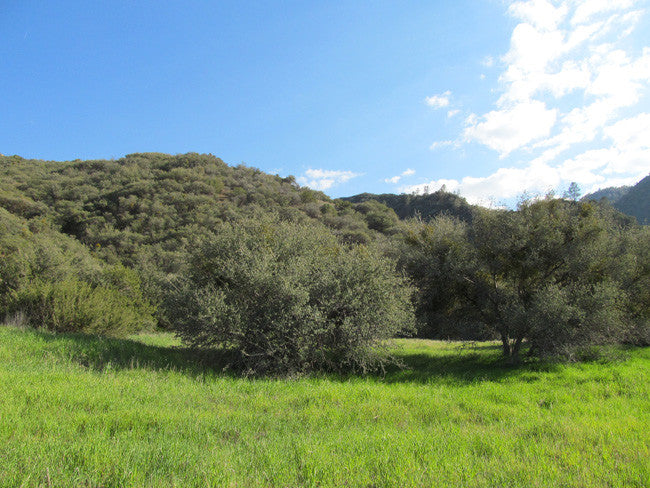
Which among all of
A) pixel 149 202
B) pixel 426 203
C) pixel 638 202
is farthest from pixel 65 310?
pixel 638 202

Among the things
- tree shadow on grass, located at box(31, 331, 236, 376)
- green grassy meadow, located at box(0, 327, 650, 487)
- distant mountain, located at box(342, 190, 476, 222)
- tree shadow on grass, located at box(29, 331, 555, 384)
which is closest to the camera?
green grassy meadow, located at box(0, 327, 650, 487)

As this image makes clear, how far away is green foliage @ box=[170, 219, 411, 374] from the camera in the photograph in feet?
33.7

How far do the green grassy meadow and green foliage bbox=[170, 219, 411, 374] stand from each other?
3.36 ft

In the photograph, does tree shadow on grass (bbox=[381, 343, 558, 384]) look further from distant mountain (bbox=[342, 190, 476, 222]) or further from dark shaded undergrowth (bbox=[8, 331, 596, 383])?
distant mountain (bbox=[342, 190, 476, 222])

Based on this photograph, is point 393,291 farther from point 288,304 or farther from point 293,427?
point 293,427

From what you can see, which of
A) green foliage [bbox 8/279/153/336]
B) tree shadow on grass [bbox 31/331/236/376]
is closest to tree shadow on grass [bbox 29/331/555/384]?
tree shadow on grass [bbox 31/331/236/376]

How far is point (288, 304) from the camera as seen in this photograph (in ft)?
33.9

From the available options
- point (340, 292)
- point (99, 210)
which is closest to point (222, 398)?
point (340, 292)

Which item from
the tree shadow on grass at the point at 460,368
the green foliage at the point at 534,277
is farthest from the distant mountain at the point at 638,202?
the tree shadow on grass at the point at 460,368

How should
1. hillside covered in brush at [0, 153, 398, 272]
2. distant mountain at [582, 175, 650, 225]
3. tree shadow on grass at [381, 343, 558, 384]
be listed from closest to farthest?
tree shadow on grass at [381, 343, 558, 384]
hillside covered in brush at [0, 153, 398, 272]
distant mountain at [582, 175, 650, 225]

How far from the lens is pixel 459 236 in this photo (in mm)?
13453

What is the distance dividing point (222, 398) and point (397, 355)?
8817 millimetres

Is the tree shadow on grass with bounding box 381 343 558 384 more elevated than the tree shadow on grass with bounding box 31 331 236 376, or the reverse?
the tree shadow on grass with bounding box 31 331 236 376

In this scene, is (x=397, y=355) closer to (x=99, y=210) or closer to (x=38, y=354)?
(x=38, y=354)
